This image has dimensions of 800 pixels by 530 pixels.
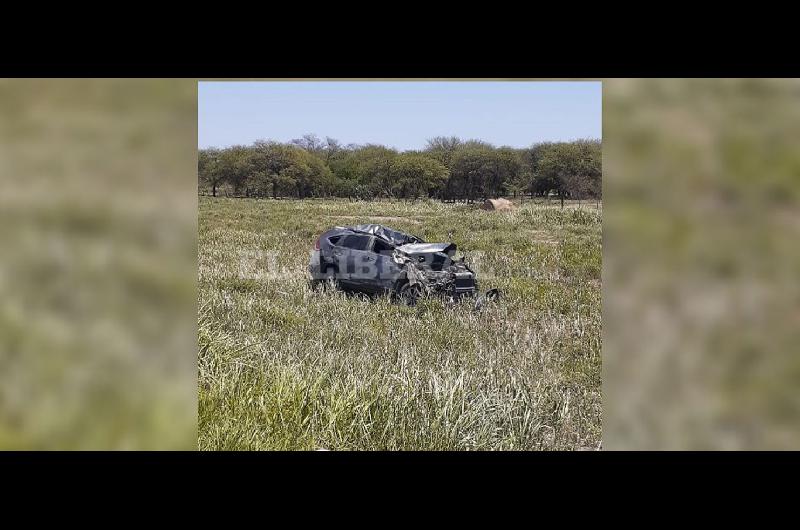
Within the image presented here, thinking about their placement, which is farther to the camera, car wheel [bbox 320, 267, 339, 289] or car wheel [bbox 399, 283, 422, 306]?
car wheel [bbox 320, 267, 339, 289]

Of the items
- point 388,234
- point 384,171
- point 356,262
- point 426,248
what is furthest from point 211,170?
point 426,248

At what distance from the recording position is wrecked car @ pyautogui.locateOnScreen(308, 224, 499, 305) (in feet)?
20.2

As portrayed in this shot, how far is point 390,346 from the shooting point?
4840 mm

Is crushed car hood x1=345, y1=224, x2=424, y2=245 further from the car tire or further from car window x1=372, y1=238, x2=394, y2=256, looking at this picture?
the car tire

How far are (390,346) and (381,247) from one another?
196cm

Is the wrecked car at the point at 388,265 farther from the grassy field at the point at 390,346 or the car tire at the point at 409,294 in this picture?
the grassy field at the point at 390,346

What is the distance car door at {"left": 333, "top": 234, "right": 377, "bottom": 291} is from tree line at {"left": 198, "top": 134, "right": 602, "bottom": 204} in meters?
2.68

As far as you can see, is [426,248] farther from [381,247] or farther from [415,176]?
[415,176]

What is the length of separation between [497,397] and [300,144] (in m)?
7.15

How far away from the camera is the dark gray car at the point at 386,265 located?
6.18 m

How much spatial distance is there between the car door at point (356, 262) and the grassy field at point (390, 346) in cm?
35

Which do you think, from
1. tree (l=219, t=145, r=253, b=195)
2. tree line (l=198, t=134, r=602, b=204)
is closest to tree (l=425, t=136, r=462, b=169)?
tree line (l=198, t=134, r=602, b=204)

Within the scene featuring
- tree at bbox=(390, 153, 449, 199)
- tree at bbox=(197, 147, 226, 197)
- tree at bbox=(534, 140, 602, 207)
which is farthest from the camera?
tree at bbox=(534, 140, 602, 207)
